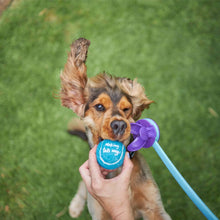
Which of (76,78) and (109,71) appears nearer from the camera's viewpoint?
(76,78)

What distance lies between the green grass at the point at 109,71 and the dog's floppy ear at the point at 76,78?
4.05 ft

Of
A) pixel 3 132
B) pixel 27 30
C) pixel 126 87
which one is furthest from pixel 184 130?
pixel 27 30

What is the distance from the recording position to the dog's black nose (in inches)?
79.0

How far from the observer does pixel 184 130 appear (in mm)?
3545

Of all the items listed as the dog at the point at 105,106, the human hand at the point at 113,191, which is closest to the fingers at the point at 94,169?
the human hand at the point at 113,191

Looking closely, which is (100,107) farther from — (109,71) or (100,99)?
(109,71)

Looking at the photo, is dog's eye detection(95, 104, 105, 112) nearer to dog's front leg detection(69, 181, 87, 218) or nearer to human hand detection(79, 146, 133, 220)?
human hand detection(79, 146, 133, 220)

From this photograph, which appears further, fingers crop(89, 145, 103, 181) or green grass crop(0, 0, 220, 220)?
green grass crop(0, 0, 220, 220)

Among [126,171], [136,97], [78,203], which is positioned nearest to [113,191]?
[126,171]

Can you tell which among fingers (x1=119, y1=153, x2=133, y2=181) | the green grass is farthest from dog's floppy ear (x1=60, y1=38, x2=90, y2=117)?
the green grass

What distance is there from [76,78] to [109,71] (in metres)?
1.57

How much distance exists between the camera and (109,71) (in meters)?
3.90

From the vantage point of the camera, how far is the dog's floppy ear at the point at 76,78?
2228 mm

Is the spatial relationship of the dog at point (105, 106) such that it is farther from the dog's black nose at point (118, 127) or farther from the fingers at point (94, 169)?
the fingers at point (94, 169)
